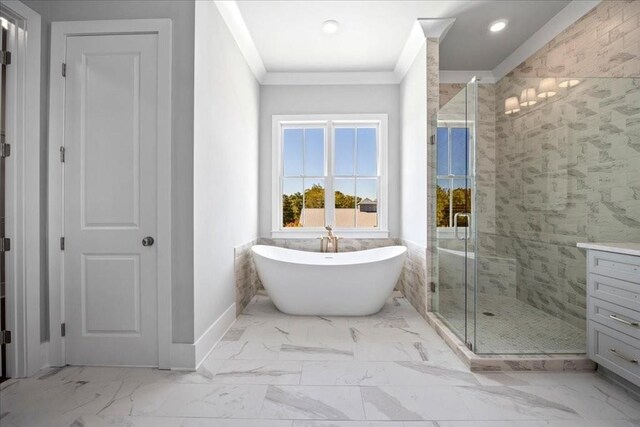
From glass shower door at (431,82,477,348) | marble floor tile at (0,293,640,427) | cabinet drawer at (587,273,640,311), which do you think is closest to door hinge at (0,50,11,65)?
marble floor tile at (0,293,640,427)

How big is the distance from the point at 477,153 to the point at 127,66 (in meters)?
2.58

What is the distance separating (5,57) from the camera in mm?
2119

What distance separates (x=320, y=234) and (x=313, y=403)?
8.64 ft

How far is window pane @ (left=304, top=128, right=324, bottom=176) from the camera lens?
14.6 feet

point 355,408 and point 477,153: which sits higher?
point 477,153

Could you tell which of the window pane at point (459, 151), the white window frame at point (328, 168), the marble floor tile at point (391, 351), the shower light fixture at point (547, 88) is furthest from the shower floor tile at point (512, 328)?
the shower light fixture at point (547, 88)

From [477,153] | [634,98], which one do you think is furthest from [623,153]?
[477,153]

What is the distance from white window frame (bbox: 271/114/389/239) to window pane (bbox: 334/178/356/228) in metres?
0.07

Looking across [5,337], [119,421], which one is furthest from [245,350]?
[5,337]

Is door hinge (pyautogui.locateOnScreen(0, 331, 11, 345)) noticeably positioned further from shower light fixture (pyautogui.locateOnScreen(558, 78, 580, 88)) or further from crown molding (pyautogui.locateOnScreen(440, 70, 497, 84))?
crown molding (pyautogui.locateOnScreen(440, 70, 497, 84))

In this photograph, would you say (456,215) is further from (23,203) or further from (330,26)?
(23,203)

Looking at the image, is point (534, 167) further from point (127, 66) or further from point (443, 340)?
point (127, 66)

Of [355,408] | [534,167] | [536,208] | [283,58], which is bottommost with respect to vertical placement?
[355,408]

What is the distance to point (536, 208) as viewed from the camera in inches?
122
